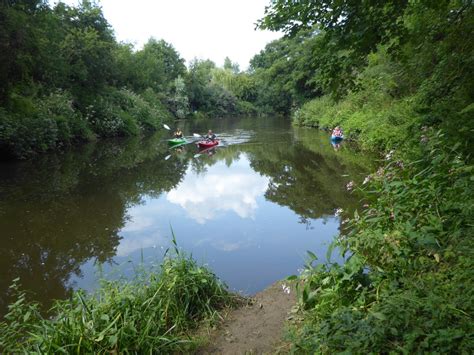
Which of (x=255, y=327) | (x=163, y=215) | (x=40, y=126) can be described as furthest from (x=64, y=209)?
(x=40, y=126)

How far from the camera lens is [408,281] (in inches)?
108

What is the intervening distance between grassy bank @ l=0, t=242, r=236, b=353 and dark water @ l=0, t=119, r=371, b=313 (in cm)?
124

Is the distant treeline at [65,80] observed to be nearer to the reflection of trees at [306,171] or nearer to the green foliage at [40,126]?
the green foliage at [40,126]

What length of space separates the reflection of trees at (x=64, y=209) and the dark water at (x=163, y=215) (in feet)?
0.08

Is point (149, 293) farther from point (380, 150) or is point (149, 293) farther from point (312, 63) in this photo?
point (380, 150)

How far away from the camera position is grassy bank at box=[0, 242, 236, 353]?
3111mm

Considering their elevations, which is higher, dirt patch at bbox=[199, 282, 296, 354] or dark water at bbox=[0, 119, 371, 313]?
dark water at bbox=[0, 119, 371, 313]

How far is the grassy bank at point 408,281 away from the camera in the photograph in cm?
215

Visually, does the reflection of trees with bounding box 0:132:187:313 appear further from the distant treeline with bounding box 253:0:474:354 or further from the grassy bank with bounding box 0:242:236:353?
the distant treeline with bounding box 253:0:474:354

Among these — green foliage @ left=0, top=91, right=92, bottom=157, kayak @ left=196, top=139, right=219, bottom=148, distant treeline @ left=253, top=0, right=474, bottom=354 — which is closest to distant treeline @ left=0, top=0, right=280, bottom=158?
green foliage @ left=0, top=91, right=92, bottom=157

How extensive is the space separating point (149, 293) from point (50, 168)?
1199cm

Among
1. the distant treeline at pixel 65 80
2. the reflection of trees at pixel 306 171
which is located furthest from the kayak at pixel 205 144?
the distant treeline at pixel 65 80

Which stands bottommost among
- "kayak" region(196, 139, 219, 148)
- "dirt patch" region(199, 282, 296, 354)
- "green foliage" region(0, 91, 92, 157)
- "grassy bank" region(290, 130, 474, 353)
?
"dirt patch" region(199, 282, 296, 354)

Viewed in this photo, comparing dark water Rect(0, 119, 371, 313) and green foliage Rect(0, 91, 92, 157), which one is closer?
dark water Rect(0, 119, 371, 313)
